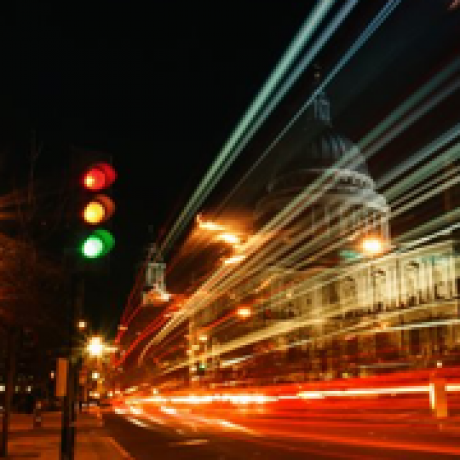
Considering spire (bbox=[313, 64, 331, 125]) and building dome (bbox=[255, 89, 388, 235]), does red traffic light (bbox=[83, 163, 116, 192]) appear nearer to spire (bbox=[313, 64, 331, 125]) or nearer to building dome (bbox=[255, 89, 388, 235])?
building dome (bbox=[255, 89, 388, 235])

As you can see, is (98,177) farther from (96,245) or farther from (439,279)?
(439,279)

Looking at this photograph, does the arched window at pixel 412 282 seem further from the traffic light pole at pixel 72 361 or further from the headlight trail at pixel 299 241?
the traffic light pole at pixel 72 361

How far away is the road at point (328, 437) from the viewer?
41.3 ft

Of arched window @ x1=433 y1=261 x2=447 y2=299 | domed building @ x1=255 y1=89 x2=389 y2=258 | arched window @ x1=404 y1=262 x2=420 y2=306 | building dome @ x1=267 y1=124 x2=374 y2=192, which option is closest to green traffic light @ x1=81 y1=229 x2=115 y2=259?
arched window @ x1=433 y1=261 x2=447 y2=299

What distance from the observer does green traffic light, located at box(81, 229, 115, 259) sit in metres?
5.83

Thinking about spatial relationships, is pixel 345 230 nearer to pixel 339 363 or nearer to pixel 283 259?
pixel 283 259

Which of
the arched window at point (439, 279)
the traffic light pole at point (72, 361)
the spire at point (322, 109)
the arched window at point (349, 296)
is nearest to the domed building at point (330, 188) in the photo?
the spire at point (322, 109)

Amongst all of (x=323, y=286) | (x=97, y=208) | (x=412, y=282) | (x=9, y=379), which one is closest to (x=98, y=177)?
(x=97, y=208)

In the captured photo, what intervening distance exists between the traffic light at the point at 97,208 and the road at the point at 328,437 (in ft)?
24.6

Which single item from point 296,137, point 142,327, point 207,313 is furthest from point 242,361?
point 142,327

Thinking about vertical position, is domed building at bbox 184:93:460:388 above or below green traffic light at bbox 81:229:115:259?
above

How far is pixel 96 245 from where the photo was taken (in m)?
5.82

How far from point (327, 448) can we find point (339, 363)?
1061 inches

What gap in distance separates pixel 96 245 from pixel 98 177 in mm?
625
